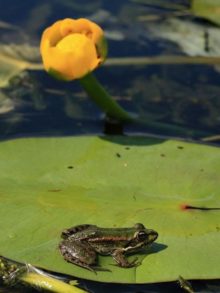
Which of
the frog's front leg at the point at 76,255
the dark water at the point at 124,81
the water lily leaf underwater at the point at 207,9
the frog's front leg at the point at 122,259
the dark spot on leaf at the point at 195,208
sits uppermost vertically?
the water lily leaf underwater at the point at 207,9

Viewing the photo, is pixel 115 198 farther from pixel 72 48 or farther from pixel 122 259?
pixel 72 48

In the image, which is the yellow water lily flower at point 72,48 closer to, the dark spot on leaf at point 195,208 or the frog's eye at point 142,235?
the dark spot on leaf at point 195,208

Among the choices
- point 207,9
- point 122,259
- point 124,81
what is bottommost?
point 122,259

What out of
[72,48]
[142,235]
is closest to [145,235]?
[142,235]

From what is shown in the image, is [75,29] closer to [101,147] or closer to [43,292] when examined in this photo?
[101,147]

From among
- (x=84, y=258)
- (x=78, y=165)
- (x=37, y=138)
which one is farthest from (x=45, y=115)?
(x=84, y=258)

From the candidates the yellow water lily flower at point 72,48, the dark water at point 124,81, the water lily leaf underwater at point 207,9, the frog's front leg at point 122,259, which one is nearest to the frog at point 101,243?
the frog's front leg at point 122,259

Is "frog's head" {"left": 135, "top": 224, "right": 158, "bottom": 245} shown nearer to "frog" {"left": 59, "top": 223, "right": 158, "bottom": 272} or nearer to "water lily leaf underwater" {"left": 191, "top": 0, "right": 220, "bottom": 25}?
"frog" {"left": 59, "top": 223, "right": 158, "bottom": 272}
